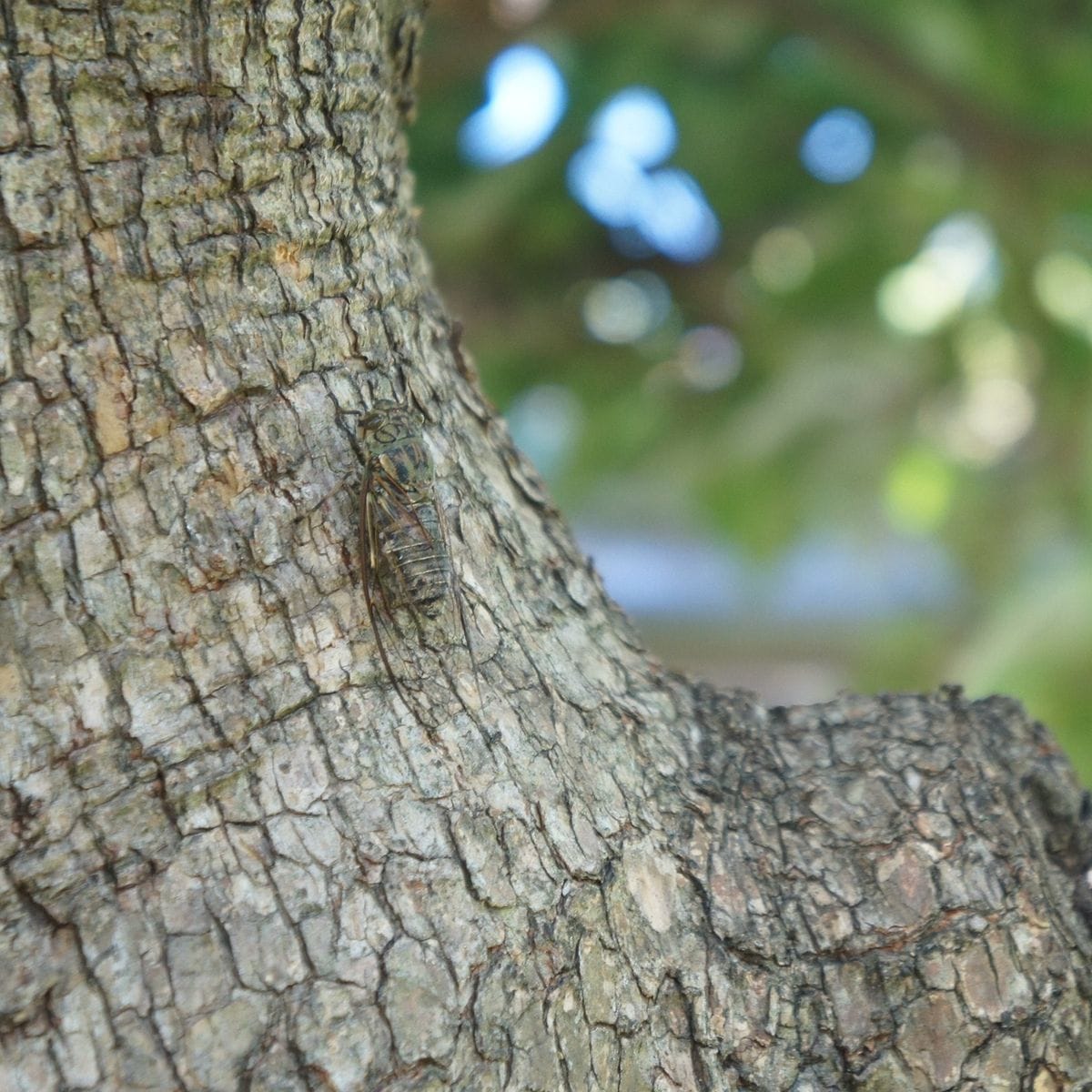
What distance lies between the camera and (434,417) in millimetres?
793

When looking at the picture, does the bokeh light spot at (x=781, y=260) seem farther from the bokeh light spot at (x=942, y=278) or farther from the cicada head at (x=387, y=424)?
the cicada head at (x=387, y=424)

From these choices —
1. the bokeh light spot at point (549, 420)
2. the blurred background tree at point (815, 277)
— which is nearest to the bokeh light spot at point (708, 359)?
the blurred background tree at point (815, 277)

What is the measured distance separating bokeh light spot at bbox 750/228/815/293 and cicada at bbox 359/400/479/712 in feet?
6.34

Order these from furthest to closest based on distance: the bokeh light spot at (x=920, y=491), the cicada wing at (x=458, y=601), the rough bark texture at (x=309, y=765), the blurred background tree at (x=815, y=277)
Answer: the bokeh light spot at (x=920, y=491)
the blurred background tree at (x=815, y=277)
the cicada wing at (x=458, y=601)
the rough bark texture at (x=309, y=765)

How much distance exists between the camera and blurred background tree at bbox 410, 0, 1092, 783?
210 centimetres

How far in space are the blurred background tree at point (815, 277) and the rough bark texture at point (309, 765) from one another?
1433mm

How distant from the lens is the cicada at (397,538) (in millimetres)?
705

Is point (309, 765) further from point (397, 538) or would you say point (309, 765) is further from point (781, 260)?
point (781, 260)

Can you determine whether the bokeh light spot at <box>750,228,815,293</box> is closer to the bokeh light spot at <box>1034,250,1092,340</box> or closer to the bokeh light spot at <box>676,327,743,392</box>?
the bokeh light spot at <box>676,327,743,392</box>

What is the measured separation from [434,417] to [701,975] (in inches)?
15.5

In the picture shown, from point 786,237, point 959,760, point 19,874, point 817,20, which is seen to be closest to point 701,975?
point 959,760

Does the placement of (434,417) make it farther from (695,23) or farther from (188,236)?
(695,23)

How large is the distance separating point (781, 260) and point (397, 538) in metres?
2.06

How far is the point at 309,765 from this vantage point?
66 centimetres
